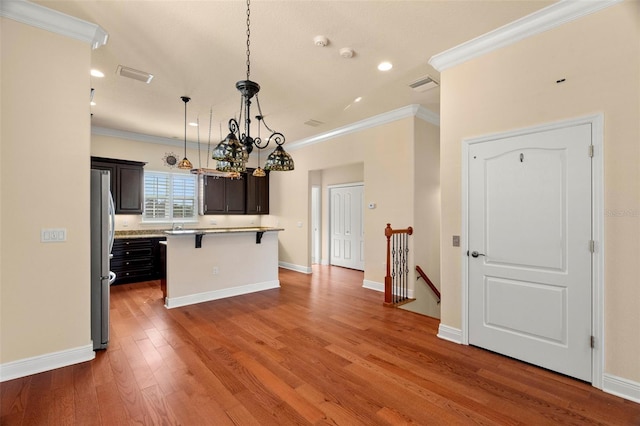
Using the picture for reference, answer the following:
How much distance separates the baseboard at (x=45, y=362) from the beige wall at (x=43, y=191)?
0.14 ft

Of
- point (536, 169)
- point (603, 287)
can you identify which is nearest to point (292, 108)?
point (536, 169)

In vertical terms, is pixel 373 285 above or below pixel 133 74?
below

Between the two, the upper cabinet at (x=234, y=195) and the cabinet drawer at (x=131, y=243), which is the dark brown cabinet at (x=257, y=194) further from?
the cabinet drawer at (x=131, y=243)

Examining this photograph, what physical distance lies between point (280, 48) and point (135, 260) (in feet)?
17.1

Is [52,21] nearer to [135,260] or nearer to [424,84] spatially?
[424,84]

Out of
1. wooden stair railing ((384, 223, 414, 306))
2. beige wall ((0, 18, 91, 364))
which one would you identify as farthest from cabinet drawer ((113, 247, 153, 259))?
wooden stair railing ((384, 223, 414, 306))

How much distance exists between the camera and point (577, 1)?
2.43 metres

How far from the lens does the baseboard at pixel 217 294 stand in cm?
443

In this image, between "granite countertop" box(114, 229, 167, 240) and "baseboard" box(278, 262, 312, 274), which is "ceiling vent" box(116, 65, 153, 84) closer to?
"granite countertop" box(114, 229, 167, 240)

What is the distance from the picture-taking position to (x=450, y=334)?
3.26 m

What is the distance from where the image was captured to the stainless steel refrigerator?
301 centimetres

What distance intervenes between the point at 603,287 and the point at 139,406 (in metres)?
3.67

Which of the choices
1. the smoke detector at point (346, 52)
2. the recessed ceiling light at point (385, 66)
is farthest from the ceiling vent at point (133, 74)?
the recessed ceiling light at point (385, 66)

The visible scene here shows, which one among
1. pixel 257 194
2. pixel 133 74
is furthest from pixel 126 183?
pixel 133 74
